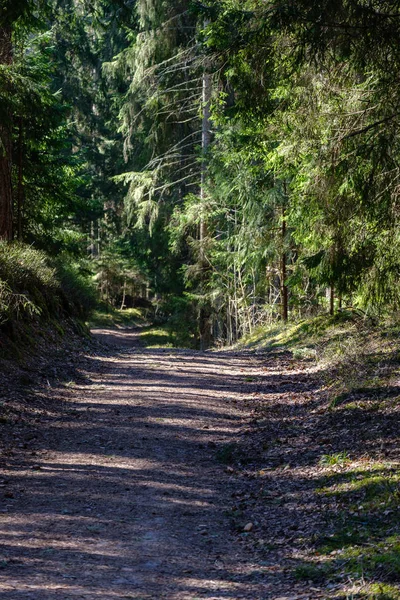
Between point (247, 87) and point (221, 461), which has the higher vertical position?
point (247, 87)

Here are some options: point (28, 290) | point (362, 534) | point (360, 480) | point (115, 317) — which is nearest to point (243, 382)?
point (28, 290)

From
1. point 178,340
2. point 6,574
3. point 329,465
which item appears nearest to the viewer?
point 6,574

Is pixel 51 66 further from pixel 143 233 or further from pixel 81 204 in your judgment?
pixel 143 233

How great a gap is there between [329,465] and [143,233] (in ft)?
90.5

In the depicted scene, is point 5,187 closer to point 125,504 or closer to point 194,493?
point 194,493

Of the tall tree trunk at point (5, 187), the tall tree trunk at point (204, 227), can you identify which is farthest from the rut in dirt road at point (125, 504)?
the tall tree trunk at point (204, 227)

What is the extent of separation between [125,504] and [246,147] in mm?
11648

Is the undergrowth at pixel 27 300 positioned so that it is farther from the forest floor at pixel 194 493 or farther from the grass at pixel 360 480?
the grass at pixel 360 480

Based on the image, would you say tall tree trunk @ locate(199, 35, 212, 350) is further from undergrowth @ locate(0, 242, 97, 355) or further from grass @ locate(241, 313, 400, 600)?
grass @ locate(241, 313, 400, 600)

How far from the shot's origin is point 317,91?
1049 cm

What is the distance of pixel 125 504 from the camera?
6039 millimetres

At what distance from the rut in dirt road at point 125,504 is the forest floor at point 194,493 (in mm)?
16

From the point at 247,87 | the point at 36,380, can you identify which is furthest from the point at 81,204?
the point at 247,87

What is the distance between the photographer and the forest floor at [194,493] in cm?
455
